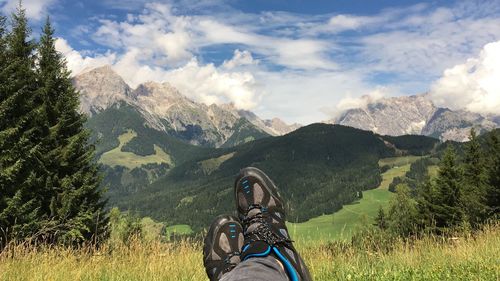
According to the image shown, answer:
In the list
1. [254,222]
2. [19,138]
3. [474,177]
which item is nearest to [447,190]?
[474,177]

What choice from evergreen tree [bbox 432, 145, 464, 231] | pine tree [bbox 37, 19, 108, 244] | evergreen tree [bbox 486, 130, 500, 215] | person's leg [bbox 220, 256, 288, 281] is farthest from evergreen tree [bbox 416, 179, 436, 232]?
person's leg [bbox 220, 256, 288, 281]

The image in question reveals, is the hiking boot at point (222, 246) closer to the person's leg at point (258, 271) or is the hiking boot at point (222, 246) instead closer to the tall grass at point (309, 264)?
the tall grass at point (309, 264)

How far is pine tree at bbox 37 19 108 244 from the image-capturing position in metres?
21.1

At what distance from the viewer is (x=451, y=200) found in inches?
1276

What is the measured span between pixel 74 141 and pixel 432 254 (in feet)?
68.1

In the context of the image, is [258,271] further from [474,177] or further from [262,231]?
[474,177]

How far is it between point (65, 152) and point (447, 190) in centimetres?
2930

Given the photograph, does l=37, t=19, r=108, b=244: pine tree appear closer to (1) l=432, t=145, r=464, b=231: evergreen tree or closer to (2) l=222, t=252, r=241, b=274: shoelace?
(2) l=222, t=252, r=241, b=274: shoelace

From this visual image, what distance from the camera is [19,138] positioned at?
18.7 metres

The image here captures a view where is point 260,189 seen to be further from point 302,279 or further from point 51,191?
point 51,191

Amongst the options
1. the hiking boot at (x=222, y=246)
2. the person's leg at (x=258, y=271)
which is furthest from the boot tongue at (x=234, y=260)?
the person's leg at (x=258, y=271)

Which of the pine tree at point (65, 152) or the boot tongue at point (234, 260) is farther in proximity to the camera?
the pine tree at point (65, 152)

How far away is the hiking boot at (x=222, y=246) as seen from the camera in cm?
407

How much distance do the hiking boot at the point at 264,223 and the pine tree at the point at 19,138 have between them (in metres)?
14.7
